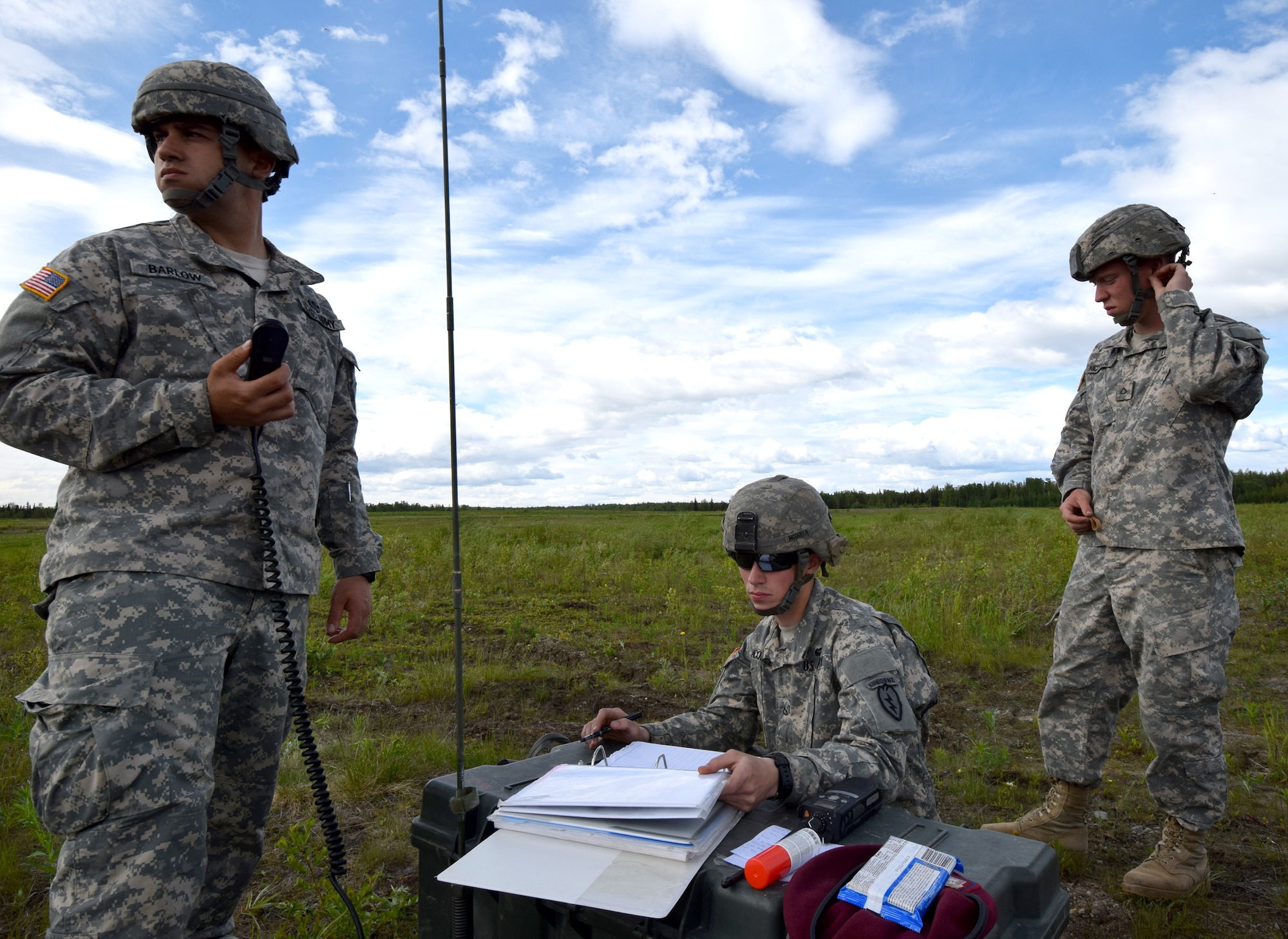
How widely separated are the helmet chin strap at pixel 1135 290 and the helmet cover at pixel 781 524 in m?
1.81

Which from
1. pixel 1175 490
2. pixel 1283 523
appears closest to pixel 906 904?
pixel 1175 490

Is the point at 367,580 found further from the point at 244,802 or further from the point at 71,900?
the point at 71,900

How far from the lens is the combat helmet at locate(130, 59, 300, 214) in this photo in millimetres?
2293

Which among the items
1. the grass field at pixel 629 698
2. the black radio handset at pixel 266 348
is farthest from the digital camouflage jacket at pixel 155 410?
the grass field at pixel 629 698

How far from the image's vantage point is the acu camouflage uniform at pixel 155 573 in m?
1.82

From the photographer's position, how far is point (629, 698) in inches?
232

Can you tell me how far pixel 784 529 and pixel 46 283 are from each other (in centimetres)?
228

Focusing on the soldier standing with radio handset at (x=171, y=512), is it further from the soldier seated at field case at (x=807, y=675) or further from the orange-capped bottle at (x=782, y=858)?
the orange-capped bottle at (x=782, y=858)

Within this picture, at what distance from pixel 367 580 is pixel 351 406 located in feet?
1.99

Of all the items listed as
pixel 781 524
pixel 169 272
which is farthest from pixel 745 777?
pixel 169 272

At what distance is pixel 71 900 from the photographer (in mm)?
1795

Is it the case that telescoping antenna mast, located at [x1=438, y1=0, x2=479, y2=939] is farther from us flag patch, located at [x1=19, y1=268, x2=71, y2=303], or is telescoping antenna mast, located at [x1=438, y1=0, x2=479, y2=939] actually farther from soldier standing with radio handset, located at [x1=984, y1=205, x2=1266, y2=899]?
soldier standing with radio handset, located at [x1=984, y1=205, x2=1266, y2=899]

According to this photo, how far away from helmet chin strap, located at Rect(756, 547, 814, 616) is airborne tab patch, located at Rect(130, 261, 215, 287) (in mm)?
2041

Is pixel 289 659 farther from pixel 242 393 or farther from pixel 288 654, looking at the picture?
pixel 242 393
